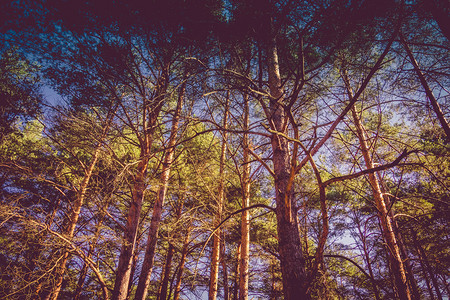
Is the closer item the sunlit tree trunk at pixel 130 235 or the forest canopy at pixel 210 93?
the forest canopy at pixel 210 93

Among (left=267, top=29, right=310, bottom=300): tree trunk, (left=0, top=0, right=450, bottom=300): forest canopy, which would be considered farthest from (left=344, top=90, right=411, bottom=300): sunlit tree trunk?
(left=267, top=29, right=310, bottom=300): tree trunk

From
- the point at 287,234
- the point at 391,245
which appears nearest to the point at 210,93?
the point at 287,234

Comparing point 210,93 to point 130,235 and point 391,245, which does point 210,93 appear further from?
point 391,245

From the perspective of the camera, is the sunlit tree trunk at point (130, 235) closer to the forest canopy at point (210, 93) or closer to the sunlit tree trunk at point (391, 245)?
the forest canopy at point (210, 93)

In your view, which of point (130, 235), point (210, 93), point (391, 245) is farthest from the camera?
point (391, 245)

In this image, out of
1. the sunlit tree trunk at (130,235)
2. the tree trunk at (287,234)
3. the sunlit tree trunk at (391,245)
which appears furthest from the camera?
the sunlit tree trunk at (130,235)

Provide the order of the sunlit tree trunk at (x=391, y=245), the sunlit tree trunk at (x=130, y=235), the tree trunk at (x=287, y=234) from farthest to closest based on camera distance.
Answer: the sunlit tree trunk at (x=130, y=235) < the sunlit tree trunk at (x=391, y=245) < the tree trunk at (x=287, y=234)

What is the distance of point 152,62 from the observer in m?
4.41

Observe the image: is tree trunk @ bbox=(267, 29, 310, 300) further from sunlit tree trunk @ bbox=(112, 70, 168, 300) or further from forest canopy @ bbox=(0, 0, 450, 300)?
sunlit tree trunk @ bbox=(112, 70, 168, 300)

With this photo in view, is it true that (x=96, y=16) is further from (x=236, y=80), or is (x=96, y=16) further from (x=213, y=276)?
(x=213, y=276)

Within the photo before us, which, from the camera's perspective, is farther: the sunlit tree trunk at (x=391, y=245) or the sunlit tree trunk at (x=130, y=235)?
the sunlit tree trunk at (x=130, y=235)

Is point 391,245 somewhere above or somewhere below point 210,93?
below

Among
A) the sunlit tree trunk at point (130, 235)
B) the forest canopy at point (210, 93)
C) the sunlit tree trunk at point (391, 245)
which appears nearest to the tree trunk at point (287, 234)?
the forest canopy at point (210, 93)

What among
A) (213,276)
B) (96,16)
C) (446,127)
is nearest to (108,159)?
(96,16)
